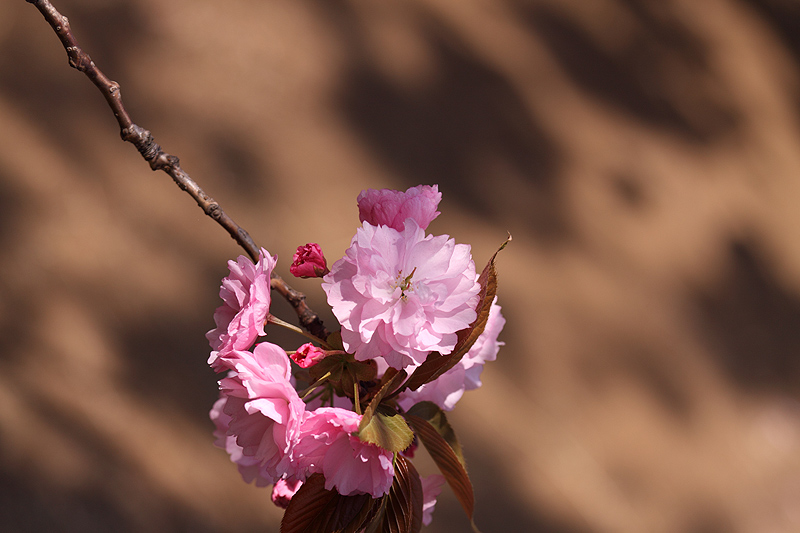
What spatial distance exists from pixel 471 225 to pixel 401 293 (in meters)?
0.72

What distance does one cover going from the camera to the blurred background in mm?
933

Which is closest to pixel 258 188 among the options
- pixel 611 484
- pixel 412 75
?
pixel 412 75

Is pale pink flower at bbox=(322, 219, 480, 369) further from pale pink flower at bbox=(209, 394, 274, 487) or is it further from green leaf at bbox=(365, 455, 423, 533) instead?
pale pink flower at bbox=(209, 394, 274, 487)

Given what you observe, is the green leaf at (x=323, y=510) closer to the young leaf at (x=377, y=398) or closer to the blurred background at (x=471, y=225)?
Answer: the young leaf at (x=377, y=398)

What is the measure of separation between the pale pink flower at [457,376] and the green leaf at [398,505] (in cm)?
6

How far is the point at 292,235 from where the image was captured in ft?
3.25

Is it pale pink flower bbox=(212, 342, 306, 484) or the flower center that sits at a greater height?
the flower center

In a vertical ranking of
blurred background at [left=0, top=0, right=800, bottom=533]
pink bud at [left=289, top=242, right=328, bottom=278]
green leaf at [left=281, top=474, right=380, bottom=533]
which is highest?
blurred background at [left=0, top=0, right=800, bottom=533]

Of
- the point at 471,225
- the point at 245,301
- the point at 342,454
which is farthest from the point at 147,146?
the point at 471,225

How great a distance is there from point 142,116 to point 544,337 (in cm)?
78

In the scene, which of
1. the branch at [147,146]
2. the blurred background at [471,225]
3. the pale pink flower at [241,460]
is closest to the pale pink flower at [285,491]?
the pale pink flower at [241,460]

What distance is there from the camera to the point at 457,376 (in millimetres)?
461

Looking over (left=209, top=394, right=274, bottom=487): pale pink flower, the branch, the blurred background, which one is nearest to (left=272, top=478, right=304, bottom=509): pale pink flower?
(left=209, top=394, right=274, bottom=487): pale pink flower

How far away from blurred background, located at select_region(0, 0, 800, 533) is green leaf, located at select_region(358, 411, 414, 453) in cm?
61
